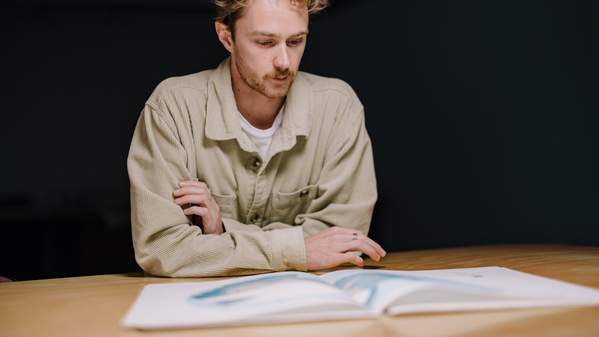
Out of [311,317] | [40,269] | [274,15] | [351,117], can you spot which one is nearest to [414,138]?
[351,117]

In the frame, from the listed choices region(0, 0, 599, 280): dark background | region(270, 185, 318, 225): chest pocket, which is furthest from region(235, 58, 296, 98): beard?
region(0, 0, 599, 280): dark background

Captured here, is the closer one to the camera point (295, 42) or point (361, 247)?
point (361, 247)

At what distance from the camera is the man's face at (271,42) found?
1.49m

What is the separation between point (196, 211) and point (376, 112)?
1447mm

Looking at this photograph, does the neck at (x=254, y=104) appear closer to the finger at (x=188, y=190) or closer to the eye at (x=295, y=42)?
the eye at (x=295, y=42)

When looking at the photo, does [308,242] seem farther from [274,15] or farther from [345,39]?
[345,39]

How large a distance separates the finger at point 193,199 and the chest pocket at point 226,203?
0.43 feet

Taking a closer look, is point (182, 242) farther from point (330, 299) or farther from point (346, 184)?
point (330, 299)

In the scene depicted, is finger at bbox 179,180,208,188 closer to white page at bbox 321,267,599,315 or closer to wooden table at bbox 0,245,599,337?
wooden table at bbox 0,245,599,337

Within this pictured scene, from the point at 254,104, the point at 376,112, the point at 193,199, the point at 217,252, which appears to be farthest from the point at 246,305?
the point at 376,112

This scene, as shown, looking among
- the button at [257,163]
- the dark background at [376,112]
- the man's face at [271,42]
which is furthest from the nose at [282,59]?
the dark background at [376,112]

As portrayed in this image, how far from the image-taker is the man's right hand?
1312 mm

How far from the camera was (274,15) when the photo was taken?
58.5 inches

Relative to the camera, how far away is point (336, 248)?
4.36 feet
